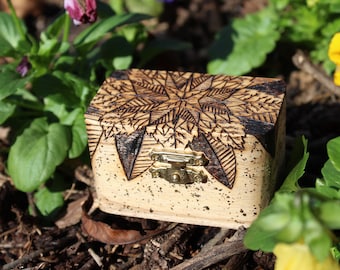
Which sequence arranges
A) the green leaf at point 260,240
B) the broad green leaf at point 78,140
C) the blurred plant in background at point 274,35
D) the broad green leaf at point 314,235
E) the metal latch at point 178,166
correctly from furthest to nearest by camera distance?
the blurred plant in background at point 274,35, the broad green leaf at point 78,140, the metal latch at point 178,166, the green leaf at point 260,240, the broad green leaf at point 314,235

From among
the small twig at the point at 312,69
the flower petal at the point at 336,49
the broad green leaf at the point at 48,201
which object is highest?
the flower petal at the point at 336,49

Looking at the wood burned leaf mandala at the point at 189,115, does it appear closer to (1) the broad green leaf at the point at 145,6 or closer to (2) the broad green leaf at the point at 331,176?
(2) the broad green leaf at the point at 331,176

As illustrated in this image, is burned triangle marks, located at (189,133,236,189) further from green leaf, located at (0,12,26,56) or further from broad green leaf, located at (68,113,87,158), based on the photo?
green leaf, located at (0,12,26,56)

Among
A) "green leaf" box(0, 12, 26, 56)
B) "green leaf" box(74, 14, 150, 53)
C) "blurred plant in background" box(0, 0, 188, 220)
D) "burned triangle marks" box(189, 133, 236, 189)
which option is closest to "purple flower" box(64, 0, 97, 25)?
"blurred plant in background" box(0, 0, 188, 220)

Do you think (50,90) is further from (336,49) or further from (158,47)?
(336,49)

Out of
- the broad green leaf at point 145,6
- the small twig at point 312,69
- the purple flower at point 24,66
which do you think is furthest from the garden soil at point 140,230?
the broad green leaf at point 145,6

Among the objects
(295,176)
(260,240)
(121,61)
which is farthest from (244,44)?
(260,240)
